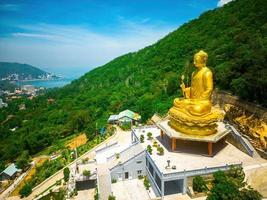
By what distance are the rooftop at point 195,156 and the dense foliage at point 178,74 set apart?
3.84m

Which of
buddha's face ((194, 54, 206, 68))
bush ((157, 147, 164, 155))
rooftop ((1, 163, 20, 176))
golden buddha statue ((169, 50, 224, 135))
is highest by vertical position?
buddha's face ((194, 54, 206, 68))

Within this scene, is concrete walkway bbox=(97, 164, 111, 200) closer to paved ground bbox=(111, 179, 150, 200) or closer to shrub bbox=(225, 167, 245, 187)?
paved ground bbox=(111, 179, 150, 200)

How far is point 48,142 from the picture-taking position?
4125 cm

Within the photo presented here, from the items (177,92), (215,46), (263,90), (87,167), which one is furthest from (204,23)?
(87,167)

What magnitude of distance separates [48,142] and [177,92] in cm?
2080

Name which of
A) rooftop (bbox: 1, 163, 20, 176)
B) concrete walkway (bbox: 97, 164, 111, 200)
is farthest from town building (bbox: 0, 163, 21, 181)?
concrete walkway (bbox: 97, 164, 111, 200)

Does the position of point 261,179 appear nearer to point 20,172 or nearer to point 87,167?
point 87,167

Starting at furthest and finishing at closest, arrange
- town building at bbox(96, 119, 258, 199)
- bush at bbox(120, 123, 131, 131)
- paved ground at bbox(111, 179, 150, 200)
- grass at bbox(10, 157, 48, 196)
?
bush at bbox(120, 123, 131, 131), grass at bbox(10, 157, 48, 196), paved ground at bbox(111, 179, 150, 200), town building at bbox(96, 119, 258, 199)

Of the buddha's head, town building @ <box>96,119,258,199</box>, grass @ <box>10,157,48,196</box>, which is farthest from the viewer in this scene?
grass @ <box>10,157,48,196</box>

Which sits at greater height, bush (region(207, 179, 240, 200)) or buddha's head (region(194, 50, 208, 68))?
buddha's head (region(194, 50, 208, 68))

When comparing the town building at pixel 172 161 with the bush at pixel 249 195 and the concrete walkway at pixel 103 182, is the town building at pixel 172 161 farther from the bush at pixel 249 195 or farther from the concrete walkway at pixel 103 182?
the bush at pixel 249 195

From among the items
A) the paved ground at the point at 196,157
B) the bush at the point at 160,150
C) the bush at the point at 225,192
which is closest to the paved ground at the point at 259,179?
the paved ground at the point at 196,157

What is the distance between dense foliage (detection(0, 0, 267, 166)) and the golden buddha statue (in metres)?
3.36

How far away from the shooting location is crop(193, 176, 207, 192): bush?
14.3 m
